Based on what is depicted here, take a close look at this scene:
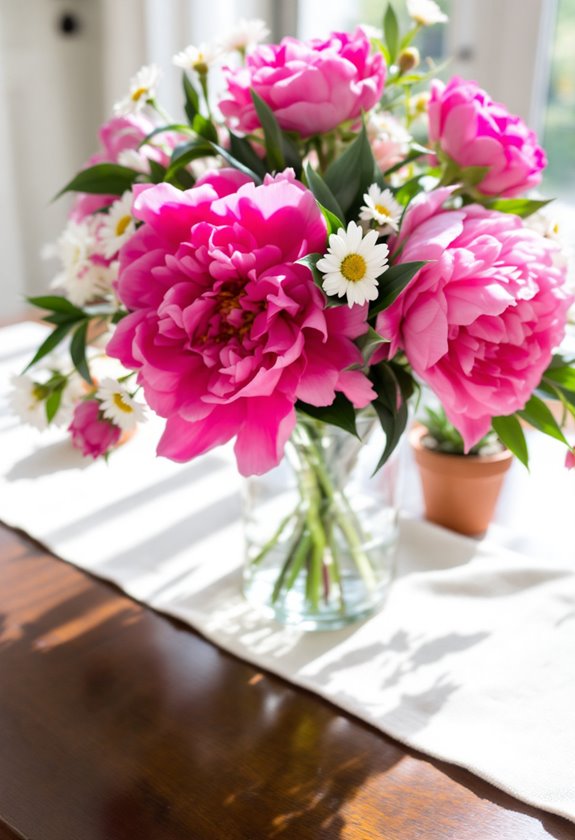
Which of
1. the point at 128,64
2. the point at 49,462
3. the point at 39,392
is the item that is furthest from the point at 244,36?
the point at 128,64

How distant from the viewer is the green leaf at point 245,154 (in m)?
0.72

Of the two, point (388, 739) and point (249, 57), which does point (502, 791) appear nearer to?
point (388, 739)

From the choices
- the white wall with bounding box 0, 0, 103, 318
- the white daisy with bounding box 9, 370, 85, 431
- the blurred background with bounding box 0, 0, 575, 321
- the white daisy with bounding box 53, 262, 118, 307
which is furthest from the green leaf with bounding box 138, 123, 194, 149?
the white wall with bounding box 0, 0, 103, 318

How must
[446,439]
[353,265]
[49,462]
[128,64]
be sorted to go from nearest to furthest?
[353,265] → [446,439] → [49,462] → [128,64]

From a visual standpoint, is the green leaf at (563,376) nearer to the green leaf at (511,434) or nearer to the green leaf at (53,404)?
the green leaf at (511,434)

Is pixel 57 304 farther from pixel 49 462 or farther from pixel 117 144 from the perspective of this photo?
pixel 49 462

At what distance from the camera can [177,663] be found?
80 centimetres

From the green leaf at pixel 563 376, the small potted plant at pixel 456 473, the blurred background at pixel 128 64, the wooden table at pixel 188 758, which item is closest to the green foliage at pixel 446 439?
the small potted plant at pixel 456 473

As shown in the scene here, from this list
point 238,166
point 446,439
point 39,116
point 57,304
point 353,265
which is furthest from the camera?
point 39,116

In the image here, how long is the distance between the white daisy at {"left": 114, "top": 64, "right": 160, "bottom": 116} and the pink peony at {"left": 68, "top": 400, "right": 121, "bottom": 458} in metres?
0.26

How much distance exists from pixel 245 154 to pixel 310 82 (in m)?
0.08

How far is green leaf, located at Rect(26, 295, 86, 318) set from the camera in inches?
30.7

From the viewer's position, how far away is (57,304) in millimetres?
786

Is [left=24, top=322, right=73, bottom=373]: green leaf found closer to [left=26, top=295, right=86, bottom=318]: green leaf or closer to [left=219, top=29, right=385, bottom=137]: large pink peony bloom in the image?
[left=26, top=295, right=86, bottom=318]: green leaf
